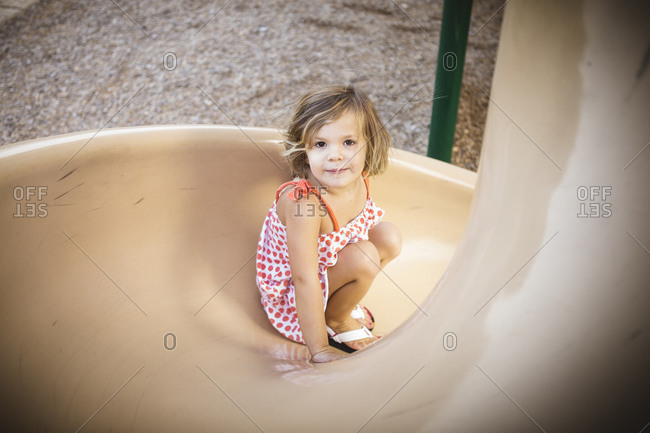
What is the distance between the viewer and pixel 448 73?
1.42 m

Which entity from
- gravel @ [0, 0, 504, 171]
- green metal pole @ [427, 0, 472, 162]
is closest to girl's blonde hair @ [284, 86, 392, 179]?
green metal pole @ [427, 0, 472, 162]

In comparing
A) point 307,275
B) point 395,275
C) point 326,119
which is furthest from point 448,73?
point 307,275

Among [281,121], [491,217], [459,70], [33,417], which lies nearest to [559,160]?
[491,217]

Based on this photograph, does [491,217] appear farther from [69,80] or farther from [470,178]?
[69,80]

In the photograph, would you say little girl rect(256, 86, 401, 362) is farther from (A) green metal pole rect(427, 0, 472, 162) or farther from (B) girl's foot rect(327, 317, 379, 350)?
(A) green metal pole rect(427, 0, 472, 162)

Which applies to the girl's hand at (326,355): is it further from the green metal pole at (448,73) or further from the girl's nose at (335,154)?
the green metal pole at (448,73)

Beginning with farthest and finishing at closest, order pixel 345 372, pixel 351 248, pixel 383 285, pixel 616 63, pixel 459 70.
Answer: pixel 459 70 < pixel 383 285 < pixel 351 248 < pixel 345 372 < pixel 616 63

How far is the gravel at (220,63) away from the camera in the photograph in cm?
201

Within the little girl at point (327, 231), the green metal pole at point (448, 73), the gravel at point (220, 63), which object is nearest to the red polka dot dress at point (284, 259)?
the little girl at point (327, 231)

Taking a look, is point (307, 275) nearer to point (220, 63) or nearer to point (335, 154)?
point (335, 154)

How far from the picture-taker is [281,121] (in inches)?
79.5

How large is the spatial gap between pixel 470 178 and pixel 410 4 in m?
1.82

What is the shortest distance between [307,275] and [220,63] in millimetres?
1624

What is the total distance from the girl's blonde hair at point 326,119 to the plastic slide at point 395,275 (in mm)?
177
